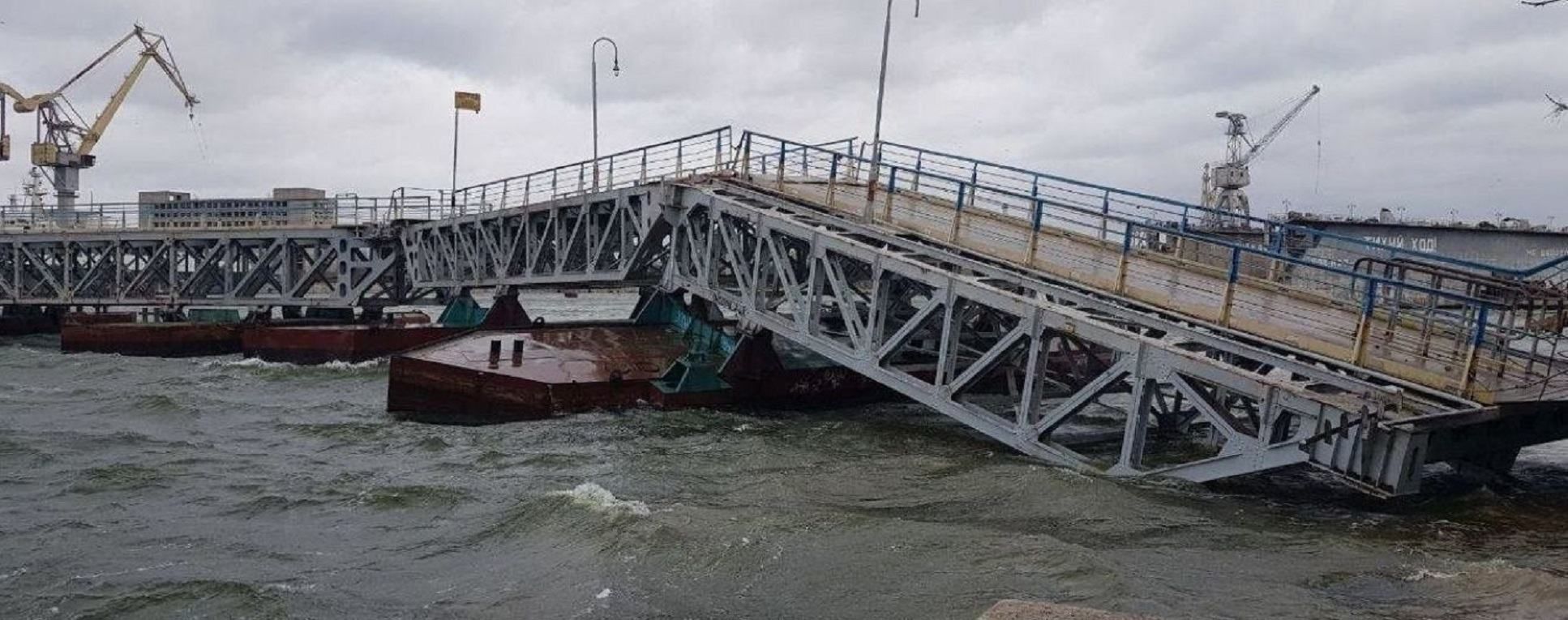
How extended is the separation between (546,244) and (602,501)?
64.5ft

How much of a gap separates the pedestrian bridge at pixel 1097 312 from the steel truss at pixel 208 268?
34.3ft

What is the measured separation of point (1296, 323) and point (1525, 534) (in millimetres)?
4152

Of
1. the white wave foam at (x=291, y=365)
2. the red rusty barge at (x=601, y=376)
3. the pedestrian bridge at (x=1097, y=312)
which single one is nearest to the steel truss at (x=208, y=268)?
the white wave foam at (x=291, y=365)

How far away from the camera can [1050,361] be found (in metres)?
27.1

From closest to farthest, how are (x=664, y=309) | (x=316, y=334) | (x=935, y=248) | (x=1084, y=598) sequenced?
(x=1084, y=598)
(x=935, y=248)
(x=664, y=309)
(x=316, y=334)

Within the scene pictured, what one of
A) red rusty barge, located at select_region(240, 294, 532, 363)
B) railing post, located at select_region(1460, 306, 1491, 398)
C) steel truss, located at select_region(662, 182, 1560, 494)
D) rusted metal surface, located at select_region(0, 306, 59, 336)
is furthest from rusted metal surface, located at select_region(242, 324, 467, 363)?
railing post, located at select_region(1460, 306, 1491, 398)

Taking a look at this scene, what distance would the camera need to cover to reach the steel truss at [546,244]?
27672mm

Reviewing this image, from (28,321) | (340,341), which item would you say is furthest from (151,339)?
(28,321)

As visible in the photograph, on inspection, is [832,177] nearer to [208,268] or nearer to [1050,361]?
[1050,361]

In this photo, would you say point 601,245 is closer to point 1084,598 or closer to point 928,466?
point 928,466

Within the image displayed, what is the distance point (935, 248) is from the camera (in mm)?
19531

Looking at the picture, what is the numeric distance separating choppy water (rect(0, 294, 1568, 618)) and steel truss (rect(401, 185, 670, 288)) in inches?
293

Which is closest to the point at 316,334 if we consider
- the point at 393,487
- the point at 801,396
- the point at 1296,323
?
the point at 801,396

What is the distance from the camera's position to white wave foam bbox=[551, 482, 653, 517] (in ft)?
45.6
